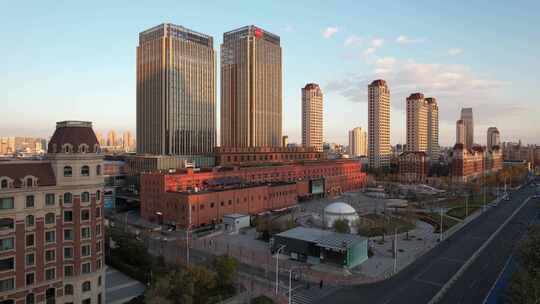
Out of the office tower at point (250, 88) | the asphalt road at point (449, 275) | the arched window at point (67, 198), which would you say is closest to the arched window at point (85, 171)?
the arched window at point (67, 198)

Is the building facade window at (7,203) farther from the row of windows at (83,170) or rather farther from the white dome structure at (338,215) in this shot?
the white dome structure at (338,215)

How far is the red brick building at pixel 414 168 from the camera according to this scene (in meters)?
173

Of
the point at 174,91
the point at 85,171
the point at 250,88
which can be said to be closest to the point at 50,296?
the point at 85,171

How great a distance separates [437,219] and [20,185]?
85250 millimetres

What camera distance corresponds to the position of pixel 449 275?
49531 millimetres

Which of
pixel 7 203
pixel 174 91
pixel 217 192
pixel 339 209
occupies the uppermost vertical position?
pixel 174 91

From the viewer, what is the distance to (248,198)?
94.2 m

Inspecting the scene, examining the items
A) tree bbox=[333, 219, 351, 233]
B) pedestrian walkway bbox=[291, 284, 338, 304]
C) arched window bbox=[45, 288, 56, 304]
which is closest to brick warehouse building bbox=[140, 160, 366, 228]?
tree bbox=[333, 219, 351, 233]

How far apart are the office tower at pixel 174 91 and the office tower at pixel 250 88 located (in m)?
10.4

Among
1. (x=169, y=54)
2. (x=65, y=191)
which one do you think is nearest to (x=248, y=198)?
(x=65, y=191)

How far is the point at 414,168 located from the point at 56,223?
16514cm

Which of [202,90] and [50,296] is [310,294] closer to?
[50,296]

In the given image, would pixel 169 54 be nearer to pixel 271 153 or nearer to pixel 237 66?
pixel 237 66

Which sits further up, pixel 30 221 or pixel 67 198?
pixel 67 198
